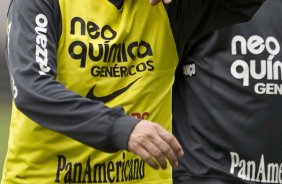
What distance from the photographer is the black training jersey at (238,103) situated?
16.6 feet

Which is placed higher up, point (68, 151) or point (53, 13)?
point (53, 13)

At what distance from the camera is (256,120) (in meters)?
5.05

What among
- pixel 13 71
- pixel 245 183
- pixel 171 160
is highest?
pixel 13 71

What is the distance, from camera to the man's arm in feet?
13.1

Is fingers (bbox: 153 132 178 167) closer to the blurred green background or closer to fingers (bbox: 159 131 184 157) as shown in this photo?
fingers (bbox: 159 131 184 157)

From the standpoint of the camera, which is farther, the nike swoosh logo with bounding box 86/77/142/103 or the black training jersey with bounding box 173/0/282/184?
the black training jersey with bounding box 173/0/282/184

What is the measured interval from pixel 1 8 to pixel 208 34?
9173 millimetres

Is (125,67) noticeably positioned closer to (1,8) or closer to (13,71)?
(13,71)

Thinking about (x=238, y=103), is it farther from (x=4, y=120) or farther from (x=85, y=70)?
(x=4, y=120)

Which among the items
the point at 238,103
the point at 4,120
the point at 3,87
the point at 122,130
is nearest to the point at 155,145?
the point at 122,130

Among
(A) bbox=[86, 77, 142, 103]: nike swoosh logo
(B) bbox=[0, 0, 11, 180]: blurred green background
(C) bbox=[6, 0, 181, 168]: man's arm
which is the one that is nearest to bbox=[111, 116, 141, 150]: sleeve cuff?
(C) bbox=[6, 0, 181, 168]: man's arm

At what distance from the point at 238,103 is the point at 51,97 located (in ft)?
3.87

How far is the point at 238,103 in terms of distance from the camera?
506 centimetres

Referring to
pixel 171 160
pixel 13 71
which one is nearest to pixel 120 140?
pixel 171 160
